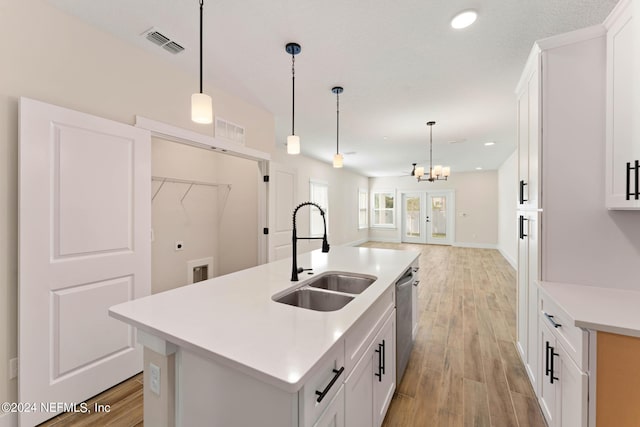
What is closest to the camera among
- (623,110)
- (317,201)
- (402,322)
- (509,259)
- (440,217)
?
(623,110)

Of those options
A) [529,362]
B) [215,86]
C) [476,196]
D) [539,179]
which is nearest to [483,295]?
[529,362]

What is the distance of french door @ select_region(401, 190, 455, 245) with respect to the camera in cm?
957

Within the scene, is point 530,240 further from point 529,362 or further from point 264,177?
point 264,177

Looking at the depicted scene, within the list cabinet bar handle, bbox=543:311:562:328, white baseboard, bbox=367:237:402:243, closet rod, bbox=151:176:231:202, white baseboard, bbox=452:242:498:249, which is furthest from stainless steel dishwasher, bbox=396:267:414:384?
white baseboard, bbox=367:237:402:243

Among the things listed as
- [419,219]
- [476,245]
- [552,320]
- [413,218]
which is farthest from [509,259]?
[552,320]

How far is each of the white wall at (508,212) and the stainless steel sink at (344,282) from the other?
5.71m

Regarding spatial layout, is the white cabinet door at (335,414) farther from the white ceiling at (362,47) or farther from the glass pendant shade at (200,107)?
the white ceiling at (362,47)

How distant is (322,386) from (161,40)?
2.64 m

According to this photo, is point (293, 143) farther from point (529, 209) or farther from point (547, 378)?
point (547, 378)

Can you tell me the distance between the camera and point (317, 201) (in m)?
7.23

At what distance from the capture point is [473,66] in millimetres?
2473

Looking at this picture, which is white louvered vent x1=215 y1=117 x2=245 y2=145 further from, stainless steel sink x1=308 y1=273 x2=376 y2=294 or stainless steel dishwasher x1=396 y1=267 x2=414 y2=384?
stainless steel dishwasher x1=396 y1=267 x2=414 y2=384

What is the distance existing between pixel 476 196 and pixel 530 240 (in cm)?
811

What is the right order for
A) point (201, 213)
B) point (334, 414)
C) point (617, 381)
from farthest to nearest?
point (201, 213) < point (617, 381) < point (334, 414)
